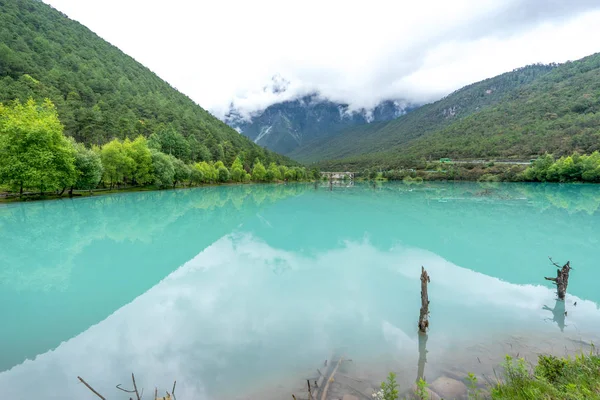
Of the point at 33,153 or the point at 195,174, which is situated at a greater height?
the point at 33,153

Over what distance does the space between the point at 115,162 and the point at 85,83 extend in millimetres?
58978

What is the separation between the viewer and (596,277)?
55.7ft

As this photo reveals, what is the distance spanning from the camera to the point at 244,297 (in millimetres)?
14430

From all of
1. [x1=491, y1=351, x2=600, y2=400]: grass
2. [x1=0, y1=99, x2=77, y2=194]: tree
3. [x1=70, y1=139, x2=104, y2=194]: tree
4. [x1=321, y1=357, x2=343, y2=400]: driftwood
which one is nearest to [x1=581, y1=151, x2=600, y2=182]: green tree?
[x1=491, y1=351, x2=600, y2=400]: grass

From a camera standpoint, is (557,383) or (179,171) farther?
(179,171)

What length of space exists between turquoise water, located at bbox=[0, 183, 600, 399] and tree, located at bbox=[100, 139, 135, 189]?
2588 centimetres

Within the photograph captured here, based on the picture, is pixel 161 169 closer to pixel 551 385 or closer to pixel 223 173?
pixel 223 173

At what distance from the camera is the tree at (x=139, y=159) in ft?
196

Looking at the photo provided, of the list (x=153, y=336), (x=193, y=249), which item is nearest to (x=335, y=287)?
(x=153, y=336)

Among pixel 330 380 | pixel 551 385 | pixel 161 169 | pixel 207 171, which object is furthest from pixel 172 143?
pixel 551 385

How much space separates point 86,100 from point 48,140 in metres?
60.0

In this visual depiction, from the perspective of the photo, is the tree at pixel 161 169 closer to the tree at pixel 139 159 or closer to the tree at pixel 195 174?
the tree at pixel 139 159

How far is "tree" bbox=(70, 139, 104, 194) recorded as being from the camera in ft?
145

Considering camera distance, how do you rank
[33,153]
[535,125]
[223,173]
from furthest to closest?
[535,125] < [223,173] < [33,153]
